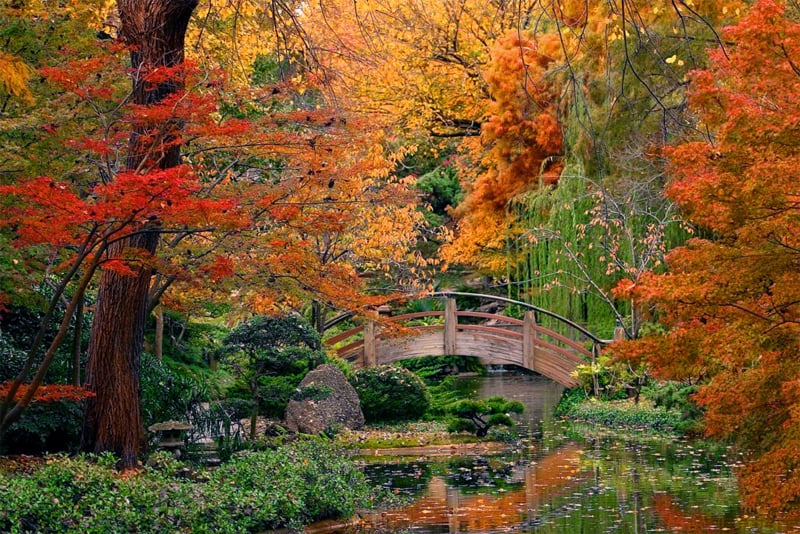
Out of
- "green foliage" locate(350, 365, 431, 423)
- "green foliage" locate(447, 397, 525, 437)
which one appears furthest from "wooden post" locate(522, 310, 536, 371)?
"green foliage" locate(447, 397, 525, 437)

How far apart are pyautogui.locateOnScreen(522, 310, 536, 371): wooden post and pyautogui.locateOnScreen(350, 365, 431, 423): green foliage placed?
3283 millimetres

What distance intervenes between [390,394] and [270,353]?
4.44 metres

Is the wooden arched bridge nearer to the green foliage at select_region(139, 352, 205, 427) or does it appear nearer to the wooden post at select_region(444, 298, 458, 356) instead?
the wooden post at select_region(444, 298, 458, 356)

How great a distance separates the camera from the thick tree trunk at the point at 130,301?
1067 cm

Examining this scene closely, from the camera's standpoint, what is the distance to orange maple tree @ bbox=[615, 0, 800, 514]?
957 centimetres

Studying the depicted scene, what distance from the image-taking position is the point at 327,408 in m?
18.8

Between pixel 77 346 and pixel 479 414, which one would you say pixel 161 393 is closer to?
pixel 77 346

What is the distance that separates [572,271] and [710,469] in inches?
356

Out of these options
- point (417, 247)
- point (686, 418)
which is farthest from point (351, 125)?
point (417, 247)

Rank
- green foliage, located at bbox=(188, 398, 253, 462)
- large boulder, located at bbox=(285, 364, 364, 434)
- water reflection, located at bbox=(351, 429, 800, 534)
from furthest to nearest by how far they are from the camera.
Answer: large boulder, located at bbox=(285, 364, 364, 434)
green foliage, located at bbox=(188, 398, 253, 462)
water reflection, located at bbox=(351, 429, 800, 534)

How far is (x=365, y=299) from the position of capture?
14.5m

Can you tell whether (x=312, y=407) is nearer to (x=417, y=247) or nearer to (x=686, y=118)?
(x=686, y=118)

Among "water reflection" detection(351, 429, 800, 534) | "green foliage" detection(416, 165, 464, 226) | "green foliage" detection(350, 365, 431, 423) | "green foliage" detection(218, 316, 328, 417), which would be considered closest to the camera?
"water reflection" detection(351, 429, 800, 534)

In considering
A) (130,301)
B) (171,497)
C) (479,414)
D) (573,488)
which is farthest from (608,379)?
(171,497)
